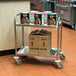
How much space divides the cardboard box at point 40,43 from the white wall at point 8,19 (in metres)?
0.59

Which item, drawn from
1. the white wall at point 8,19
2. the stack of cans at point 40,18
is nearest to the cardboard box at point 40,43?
the stack of cans at point 40,18

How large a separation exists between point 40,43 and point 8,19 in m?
0.84

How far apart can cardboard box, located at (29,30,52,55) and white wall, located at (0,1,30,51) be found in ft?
1.94

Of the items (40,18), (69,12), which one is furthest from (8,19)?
(69,12)

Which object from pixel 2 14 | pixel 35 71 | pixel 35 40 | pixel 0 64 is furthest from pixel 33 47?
pixel 2 14

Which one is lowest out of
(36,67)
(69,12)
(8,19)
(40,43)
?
(36,67)

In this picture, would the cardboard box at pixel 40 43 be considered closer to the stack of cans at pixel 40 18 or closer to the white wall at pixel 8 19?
the stack of cans at pixel 40 18

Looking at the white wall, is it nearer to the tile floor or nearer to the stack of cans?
the tile floor

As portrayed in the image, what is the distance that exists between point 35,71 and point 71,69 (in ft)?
1.96

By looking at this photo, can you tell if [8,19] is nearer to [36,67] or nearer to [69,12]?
[36,67]

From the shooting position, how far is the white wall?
323 cm

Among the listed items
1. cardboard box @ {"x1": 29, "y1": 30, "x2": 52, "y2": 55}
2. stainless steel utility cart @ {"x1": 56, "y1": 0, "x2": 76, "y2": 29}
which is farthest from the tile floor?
stainless steel utility cart @ {"x1": 56, "y1": 0, "x2": 76, "y2": 29}

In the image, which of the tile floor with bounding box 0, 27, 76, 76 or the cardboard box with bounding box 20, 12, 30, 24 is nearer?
the tile floor with bounding box 0, 27, 76, 76

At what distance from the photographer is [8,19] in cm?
329
